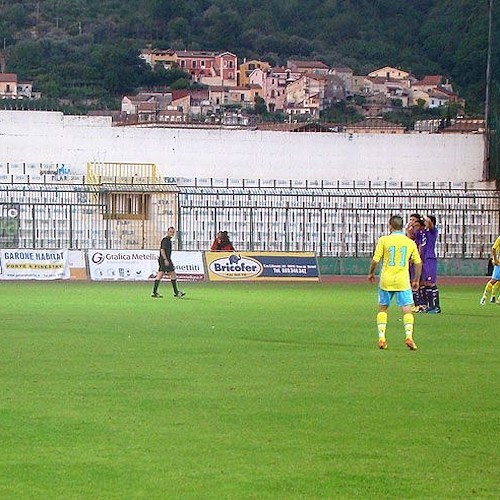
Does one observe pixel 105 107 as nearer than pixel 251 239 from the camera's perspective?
No

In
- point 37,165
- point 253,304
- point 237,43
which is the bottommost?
point 253,304

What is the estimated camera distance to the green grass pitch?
9086 millimetres

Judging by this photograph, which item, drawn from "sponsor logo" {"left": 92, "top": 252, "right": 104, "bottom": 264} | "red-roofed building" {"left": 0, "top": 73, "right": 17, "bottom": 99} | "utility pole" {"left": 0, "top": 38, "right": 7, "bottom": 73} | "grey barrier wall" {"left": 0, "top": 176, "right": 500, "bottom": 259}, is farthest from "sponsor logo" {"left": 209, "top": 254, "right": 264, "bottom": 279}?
"utility pole" {"left": 0, "top": 38, "right": 7, "bottom": 73}

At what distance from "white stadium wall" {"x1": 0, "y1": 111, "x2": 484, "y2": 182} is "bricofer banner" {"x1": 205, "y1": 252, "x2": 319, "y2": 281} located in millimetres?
18241

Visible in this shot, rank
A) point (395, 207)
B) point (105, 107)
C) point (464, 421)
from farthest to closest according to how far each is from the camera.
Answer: point (105, 107) < point (395, 207) < point (464, 421)

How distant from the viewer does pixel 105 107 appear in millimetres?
96250

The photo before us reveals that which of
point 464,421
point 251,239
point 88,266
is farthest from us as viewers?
point 251,239

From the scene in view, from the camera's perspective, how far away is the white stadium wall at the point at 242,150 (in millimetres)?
58000

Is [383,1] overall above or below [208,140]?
above

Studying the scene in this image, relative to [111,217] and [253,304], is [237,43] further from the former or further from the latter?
[253,304]

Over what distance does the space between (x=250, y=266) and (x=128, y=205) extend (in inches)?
498

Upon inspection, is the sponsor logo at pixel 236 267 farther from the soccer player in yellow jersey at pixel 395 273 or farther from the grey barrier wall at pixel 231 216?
the soccer player in yellow jersey at pixel 395 273

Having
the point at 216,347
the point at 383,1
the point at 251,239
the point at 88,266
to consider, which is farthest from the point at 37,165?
the point at 383,1

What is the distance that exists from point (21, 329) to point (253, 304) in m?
8.63
